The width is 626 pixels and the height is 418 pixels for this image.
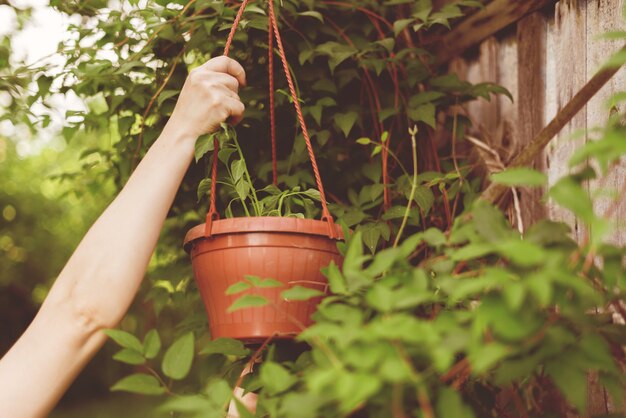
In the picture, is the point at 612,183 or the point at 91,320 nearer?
the point at 91,320

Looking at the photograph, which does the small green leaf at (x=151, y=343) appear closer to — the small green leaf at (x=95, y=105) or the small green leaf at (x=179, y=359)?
the small green leaf at (x=179, y=359)

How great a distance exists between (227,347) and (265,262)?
180mm

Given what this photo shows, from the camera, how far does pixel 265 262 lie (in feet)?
4.11

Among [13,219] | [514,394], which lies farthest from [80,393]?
[514,394]

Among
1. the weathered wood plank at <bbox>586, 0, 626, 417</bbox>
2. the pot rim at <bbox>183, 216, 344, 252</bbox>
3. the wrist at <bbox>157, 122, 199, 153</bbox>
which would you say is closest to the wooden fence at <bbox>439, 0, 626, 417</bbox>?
the weathered wood plank at <bbox>586, 0, 626, 417</bbox>

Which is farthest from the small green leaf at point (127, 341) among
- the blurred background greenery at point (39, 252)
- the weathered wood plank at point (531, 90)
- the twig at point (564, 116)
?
the blurred background greenery at point (39, 252)

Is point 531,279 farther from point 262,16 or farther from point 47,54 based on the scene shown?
point 47,54

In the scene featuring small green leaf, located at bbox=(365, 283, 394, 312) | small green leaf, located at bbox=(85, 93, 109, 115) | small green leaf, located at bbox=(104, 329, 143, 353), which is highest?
small green leaf, located at bbox=(365, 283, 394, 312)

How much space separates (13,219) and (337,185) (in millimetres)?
8522

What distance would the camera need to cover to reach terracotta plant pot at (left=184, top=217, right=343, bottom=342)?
4.11ft

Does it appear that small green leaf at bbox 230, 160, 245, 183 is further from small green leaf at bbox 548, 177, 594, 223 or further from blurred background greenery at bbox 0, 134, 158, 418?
blurred background greenery at bbox 0, 134, 158, 418

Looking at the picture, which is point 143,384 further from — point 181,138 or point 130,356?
point 181,138

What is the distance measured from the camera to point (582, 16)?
1.67 metres

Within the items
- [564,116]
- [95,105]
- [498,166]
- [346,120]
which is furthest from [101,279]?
[95,105]
